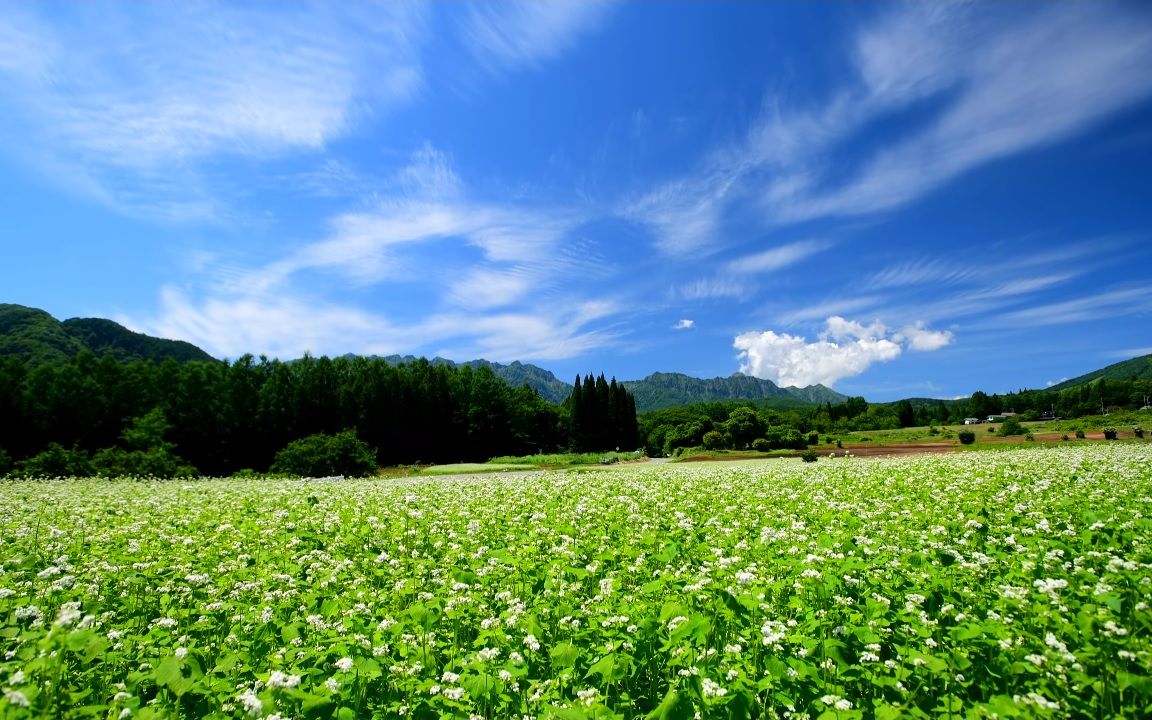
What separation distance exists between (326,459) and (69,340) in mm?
169533

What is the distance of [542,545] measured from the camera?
29.9 feet

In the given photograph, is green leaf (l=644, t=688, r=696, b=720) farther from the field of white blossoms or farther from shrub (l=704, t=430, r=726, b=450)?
shrub (l=704, t=430, r=726, b=450)

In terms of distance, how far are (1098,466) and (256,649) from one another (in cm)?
2349

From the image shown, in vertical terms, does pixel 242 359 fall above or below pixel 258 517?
above

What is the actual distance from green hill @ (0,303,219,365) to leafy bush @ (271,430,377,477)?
307 feet

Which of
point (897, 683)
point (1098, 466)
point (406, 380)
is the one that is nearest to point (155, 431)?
point (406, 380)

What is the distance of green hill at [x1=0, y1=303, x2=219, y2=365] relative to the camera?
132 metres

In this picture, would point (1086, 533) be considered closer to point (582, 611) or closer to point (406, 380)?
point (582, 611)

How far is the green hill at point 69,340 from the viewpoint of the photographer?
132 m

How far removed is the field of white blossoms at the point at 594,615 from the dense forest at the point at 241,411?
38.6 meters

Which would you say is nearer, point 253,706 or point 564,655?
point 253,706

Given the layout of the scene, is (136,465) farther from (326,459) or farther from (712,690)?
(712,690)

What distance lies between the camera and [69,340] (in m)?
154

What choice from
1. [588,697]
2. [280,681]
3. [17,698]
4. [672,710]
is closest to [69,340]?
[17,698]
